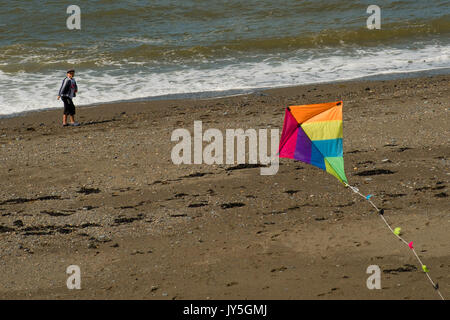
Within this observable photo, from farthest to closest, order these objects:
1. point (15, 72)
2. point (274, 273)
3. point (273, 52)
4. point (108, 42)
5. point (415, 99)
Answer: point (108, 42) < point (273, 52) < point (15, 72) < point (415, 99) < point (274, 273)

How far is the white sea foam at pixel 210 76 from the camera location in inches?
666

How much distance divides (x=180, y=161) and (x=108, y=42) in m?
13.0

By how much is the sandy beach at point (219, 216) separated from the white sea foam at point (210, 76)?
3.52m

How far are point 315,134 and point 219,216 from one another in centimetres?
182

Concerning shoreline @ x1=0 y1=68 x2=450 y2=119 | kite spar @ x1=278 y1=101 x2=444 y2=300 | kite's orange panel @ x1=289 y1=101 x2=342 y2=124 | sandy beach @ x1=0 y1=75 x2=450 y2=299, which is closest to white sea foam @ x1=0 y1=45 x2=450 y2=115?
shoreline @ x1=0 y1=68 x2=450 y2=119

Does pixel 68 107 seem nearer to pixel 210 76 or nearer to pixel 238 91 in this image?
pixel 238 91

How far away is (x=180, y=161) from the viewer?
11016 millimetres

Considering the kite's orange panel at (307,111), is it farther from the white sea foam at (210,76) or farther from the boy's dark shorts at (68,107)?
the white sea foam at (210,76)

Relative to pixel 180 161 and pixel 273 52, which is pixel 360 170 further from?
pixel 273 52

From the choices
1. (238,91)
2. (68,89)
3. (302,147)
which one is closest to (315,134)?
(302,147)

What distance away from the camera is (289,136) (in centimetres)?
805

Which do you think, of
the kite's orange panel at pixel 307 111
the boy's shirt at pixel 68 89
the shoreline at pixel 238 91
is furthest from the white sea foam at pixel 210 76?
the kite's orange panel at pixel 307 111

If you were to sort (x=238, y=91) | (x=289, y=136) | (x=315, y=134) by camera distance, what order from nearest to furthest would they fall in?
(x=315, y=134) < (x=289, y=136) < (x=238, y=91)

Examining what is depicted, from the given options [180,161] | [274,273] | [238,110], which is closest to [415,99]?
[238,110]
